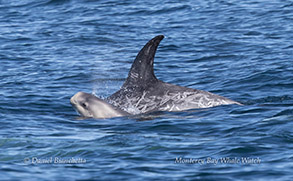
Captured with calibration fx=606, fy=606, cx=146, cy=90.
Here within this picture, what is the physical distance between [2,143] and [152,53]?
172 inches

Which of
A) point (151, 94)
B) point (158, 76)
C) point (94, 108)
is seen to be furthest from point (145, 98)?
point (158, 76)

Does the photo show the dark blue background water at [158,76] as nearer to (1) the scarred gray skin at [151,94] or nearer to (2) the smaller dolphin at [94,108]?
(2) the smaller dolphin at [94,108]

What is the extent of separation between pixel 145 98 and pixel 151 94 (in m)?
0.18

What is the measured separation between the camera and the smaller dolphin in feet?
44.9

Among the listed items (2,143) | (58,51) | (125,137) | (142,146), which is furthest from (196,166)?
(58,51)

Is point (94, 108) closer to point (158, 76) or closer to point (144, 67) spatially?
point (144, 67)

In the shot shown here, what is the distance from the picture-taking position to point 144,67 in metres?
14.2

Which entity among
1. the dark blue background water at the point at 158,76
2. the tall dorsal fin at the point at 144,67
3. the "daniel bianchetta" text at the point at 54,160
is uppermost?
the tall dorsal fin at the point at 144,67

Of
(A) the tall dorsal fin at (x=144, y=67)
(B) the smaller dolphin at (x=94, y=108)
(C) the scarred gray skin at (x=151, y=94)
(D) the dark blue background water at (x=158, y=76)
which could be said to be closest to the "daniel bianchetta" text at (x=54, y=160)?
(D) the dark blue background water at (x=158, y=76)

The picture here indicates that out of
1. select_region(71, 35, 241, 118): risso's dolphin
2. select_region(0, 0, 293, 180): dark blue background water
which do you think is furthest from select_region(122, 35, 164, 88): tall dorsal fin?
select_region(0, 0, 293, 180): dark blue background water

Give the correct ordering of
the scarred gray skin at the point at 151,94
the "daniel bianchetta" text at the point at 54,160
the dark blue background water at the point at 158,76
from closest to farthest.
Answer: the dark blue background water at the point at 158,76 < the "daniel bianchetta" text at the point at 54,160 < the scarred gray skin at the point at 151,94

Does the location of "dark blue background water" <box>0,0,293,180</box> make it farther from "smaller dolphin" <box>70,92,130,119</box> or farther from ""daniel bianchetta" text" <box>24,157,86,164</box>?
"smaller dolphin" <box>70,92,130,119</box>

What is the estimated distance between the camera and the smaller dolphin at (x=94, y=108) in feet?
44.9

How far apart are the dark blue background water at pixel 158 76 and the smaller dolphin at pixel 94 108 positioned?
0.37 meters
